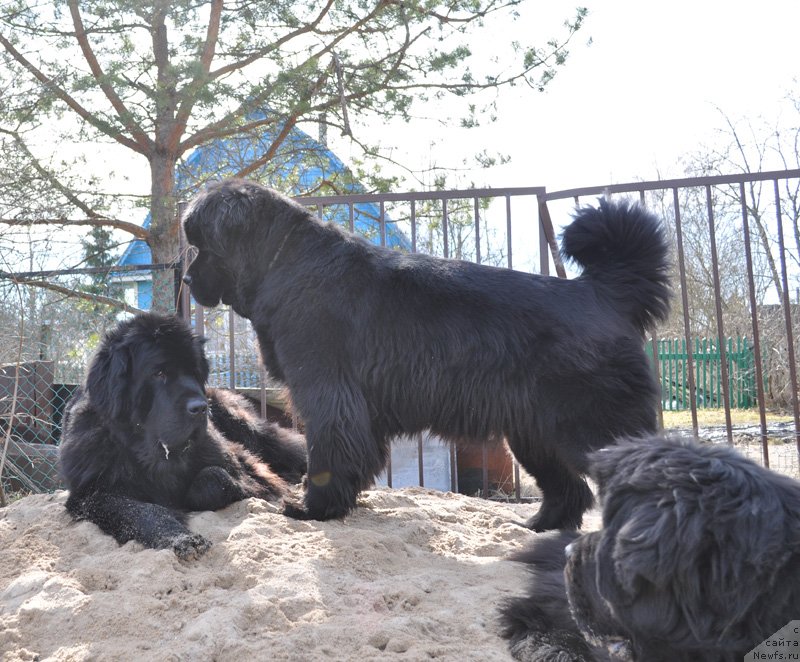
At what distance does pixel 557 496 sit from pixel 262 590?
187 cm

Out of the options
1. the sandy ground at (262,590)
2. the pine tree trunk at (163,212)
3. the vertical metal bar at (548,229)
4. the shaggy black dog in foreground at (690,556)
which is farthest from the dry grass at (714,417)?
the shaggy black dog in foreground at (690,556)

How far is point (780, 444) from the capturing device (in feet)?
29.8

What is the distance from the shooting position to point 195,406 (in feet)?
11.7

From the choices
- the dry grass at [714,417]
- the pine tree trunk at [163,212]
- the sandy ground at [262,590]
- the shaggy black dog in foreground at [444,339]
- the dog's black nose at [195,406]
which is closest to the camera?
the sandy ground at [262,590]

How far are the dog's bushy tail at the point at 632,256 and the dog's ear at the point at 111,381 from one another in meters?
2.42

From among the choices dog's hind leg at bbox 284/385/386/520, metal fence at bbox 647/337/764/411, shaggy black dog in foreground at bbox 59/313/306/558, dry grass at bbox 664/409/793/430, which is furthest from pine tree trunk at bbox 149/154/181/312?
metal fence at bbox 647/337/764/411

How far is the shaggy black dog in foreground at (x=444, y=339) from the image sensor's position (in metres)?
3.35

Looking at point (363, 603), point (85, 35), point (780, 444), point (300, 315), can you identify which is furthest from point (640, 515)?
point (85, 35)

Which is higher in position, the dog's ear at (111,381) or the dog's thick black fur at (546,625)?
the dog's ear at (111,381)

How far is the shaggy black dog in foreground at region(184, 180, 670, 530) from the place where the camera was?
132 inches

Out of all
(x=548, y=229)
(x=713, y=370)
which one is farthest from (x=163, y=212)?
(x=713, y=370)

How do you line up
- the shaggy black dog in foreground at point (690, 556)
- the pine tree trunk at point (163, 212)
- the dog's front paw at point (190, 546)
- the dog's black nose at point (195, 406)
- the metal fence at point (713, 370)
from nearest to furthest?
the shaggy black dog in foreground at point (690, 556)
the dog's front paw at point (190, 546)
the dog's black nose at point (195, 406)
the pine tree trunk at point (163, 212)
the metal fence at point (713, 370)

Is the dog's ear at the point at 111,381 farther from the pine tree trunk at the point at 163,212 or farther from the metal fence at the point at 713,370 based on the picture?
the metal fence at the point at 713,370

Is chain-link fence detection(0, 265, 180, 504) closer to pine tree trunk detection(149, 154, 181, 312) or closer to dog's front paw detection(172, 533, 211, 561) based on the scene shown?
pine tree trunk detection(149, 154, 181, 312)
